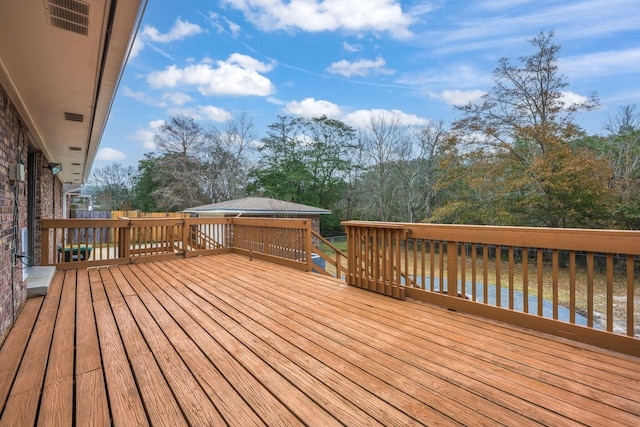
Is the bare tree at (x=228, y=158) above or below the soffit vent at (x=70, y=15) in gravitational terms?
above

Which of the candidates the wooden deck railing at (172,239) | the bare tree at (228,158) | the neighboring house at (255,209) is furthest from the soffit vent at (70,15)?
the bare tree at (228,158)

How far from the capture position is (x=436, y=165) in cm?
1666

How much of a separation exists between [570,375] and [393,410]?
116cm

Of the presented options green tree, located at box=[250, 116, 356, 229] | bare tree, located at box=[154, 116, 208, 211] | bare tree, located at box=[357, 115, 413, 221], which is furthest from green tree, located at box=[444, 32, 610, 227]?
bare tree, located at box=[154, 116, 208, 211]

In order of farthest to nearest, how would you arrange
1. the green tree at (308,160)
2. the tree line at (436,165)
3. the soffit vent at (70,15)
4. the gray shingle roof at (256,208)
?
the green tree at (308,160), the gray shingle roof at (256,208), the tree line at (436,165), the soffit vent at (70,15)

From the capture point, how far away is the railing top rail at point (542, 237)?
204cm

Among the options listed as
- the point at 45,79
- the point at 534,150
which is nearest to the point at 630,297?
the point at 45,79

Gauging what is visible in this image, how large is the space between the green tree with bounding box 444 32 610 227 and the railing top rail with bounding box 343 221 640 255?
419 inches

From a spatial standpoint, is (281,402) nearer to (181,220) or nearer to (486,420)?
(486,420)

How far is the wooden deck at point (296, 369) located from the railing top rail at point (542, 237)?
0.71 meters

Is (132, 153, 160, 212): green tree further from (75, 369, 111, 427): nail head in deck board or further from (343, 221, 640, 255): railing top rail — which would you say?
(343, 221, 640, 255): railing top rail

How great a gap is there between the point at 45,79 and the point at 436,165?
16.6m

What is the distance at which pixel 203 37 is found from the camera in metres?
17.6

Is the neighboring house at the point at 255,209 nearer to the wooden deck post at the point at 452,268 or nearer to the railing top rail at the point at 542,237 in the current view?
the railing top rail at the point at 542,237
